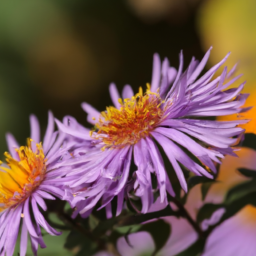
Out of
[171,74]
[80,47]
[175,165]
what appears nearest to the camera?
[175,165]

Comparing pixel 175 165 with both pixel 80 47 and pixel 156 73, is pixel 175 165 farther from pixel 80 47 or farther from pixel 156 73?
pixel 80 47

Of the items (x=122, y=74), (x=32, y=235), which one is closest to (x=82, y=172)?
(x=32, y=235)

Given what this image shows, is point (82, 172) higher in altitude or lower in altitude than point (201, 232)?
higher

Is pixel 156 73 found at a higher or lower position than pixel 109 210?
higher

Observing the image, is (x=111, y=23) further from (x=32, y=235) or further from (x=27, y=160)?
(x=32, y=235)

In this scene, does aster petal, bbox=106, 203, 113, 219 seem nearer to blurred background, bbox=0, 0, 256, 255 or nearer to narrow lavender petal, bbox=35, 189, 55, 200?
narrow lavender petal, bbox=35, 189, 55, 200

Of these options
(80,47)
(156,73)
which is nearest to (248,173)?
(156,73)

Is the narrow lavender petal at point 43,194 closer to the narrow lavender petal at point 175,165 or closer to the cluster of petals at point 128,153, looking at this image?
the cluster of petals at point 128,153
